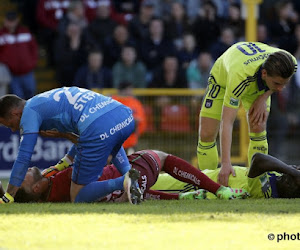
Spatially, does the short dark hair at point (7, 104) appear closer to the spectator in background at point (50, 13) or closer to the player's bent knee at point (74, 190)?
the player's bent knee at point (74, 190)

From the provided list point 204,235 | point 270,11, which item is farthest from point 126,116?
point 270,11

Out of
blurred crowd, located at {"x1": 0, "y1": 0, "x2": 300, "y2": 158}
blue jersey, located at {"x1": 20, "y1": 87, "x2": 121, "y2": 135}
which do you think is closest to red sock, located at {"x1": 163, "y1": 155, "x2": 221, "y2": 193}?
blue jersey, located at {"x1": 20, "y1": 87, "x2": 121, "y2": 135}

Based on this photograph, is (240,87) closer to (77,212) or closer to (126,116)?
(126,116)

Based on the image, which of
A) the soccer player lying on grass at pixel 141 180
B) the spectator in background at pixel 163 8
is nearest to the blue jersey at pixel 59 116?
the soccer player lying on grass at pixel 141 180

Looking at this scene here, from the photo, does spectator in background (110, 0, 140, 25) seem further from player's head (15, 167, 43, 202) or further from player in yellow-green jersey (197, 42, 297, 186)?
player's head (15, 167, 43, 202)

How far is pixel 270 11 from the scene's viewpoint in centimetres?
1920

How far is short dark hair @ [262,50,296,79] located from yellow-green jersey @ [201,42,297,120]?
0.62ft

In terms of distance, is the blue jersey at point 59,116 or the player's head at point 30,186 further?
the player's head at point 30,186

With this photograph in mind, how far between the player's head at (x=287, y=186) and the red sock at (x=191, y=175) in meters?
0.72

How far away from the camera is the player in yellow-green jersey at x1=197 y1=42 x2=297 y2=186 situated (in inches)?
368

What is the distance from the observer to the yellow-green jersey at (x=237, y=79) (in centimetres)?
948

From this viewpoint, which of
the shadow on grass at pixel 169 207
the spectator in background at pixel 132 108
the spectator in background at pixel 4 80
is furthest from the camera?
the spectator in background at pixel 4 80

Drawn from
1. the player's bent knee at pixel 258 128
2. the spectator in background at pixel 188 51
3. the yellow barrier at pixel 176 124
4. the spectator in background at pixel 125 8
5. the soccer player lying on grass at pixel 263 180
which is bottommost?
the yellow barrier at pixel 176 124

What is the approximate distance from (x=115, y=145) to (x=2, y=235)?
2.55 metres
